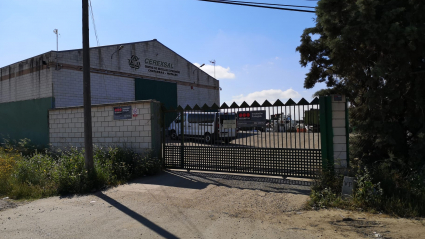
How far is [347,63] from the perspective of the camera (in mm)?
7527

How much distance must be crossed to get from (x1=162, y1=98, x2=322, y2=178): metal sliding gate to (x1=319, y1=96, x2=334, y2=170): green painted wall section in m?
0.15

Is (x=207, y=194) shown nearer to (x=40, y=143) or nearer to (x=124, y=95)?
(x=40, y=143)

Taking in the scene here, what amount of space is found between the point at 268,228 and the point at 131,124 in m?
6.62

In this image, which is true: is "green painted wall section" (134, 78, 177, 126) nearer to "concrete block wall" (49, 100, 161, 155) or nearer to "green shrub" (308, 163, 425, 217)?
"concrete block wall" (49, 100, 161, 155)

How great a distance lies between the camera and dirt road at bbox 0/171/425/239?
189 inches

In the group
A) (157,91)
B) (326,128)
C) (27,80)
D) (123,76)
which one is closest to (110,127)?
(326,128)

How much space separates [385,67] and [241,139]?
4.16 meters

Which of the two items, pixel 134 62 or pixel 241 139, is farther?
pixel 134 62

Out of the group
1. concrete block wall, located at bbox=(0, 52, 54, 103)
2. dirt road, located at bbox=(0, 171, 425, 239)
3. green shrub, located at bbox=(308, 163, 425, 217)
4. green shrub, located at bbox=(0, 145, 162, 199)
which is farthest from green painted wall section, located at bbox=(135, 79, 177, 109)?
green shrub, located at bbox=(308, 163, 425, 217)

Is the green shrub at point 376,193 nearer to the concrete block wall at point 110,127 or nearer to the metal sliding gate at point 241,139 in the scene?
the metal sliding gate at point 241,139

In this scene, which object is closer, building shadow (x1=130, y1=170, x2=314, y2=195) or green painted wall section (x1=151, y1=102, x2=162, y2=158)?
building shadow (x1=130, y1=170, x2=314, y2=195)

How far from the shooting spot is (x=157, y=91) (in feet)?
75.2

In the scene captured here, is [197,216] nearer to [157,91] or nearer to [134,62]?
[134,62]

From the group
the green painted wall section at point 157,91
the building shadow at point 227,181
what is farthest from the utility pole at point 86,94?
the green painted wall section at point 157,91
